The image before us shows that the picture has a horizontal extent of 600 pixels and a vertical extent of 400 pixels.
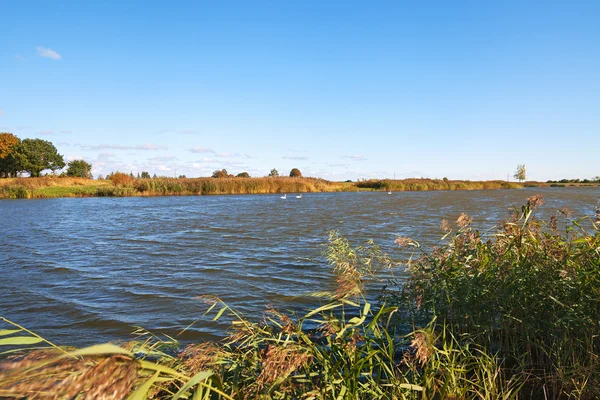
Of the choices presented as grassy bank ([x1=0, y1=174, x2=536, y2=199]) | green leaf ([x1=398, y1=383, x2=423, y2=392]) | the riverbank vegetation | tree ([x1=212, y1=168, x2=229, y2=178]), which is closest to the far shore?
grassy bank ([x1=0, y1=174, x2=536, y2=199])

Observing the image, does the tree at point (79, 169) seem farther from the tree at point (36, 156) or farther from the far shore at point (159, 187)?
the far shore at point (159, 187)

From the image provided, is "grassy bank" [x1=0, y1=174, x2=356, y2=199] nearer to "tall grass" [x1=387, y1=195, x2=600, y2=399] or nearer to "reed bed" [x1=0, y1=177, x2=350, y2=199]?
"reed bed" [x1=0, y1=177, x2=350, y2=199]

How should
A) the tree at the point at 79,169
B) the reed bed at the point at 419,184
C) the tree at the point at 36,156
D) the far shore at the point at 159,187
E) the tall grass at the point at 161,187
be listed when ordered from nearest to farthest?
the far shore at the point at 159,187 < the tall grass at the point at 161,187 < the reed bed at the point at 419,184 < the tree at the point at 36,156 < the tree at the point at 79,169

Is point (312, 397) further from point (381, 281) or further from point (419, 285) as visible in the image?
point (381, 281)

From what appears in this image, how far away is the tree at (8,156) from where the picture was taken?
2115 inches

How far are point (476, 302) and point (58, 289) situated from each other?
6.21 metres

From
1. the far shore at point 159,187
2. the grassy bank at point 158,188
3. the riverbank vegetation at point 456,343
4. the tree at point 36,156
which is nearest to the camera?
the riverbank vegetation at point 456,343

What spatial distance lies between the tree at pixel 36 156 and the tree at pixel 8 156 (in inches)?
29.9

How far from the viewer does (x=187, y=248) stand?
33.4 feet

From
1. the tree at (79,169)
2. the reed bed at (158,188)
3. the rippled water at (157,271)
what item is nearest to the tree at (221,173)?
the tree at (79,169)

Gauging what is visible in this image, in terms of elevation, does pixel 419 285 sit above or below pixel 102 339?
above

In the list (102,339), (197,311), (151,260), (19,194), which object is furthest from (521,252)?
(19,194)

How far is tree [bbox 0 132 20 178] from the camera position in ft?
176

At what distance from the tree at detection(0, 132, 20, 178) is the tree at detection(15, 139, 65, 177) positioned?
29.9 inches
